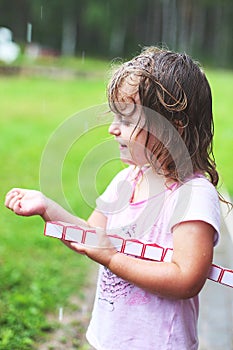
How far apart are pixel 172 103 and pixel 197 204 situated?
0.25 metres

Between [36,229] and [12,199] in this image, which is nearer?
[12,199]

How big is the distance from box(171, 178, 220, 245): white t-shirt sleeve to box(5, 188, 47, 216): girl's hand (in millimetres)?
317

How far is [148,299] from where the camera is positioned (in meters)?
1.79

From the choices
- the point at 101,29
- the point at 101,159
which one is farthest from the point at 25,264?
the point at 101,29

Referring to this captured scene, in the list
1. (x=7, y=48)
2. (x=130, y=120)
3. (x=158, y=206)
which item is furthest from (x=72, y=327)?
(x=7, y=48)

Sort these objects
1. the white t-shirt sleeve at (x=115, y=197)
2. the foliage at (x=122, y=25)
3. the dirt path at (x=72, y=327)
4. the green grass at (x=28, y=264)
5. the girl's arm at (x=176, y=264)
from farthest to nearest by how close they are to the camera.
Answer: the foliage at (x=122, y=25) → the green grass at (x=28, y=264) → the dirt path at (x=72, y=327) → the white t-shirt sleeve at (x=115, y=197) → the girl's arm at (x=176, y=264)

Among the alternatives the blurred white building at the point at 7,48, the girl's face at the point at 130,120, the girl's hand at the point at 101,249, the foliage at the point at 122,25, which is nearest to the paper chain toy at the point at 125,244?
the girl's hand at the point at 101,249

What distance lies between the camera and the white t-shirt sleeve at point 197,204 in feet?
5.47

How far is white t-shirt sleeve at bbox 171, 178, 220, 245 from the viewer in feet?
5.47

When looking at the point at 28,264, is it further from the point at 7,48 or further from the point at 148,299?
the point at 7,48

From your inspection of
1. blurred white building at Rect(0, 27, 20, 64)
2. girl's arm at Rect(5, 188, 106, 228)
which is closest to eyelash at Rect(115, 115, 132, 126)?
girl's arm at Rect(5, 188, 106, 228)

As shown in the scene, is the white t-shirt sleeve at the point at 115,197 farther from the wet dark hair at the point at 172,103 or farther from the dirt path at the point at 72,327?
the dirt path at the point at 72,327

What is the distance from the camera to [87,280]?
430 cm

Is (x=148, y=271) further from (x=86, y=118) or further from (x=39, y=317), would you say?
(x=39, y=317)
